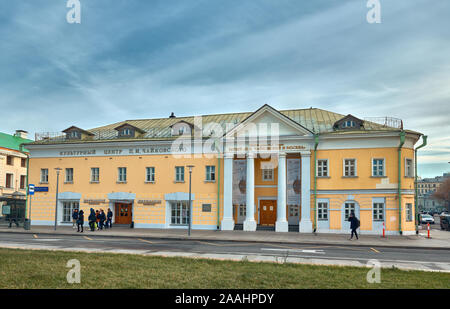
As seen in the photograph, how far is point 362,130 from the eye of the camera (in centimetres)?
2964

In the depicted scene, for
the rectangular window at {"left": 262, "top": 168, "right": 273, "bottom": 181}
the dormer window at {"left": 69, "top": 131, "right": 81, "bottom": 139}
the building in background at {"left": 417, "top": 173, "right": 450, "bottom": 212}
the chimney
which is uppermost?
the chimney

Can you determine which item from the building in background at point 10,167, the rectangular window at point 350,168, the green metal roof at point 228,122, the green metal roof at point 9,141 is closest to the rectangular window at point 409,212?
the rectangular window at point 350,168

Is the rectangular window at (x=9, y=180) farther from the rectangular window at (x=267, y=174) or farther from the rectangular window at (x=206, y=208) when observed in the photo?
the rectangular window at (x=267, y=174)

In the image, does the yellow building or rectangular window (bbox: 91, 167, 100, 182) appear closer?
the yellow building

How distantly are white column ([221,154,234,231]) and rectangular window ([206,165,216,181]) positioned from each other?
1.07m

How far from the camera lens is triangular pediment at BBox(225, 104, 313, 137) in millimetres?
30000

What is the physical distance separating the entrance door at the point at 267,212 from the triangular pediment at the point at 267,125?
596 cm

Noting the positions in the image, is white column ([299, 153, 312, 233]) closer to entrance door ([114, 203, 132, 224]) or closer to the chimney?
entrance door ([114, 203, 132, 224])

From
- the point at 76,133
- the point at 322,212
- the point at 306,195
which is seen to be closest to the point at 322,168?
the point at 306,195

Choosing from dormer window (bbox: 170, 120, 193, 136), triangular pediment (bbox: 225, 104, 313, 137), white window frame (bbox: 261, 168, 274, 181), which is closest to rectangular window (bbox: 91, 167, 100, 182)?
dormer window (bbox: 170, 120, 193, 136)

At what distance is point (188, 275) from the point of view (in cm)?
1074

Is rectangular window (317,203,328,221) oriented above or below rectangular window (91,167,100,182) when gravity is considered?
below

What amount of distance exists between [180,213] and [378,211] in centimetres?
1557

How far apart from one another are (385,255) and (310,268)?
686 centimetres
